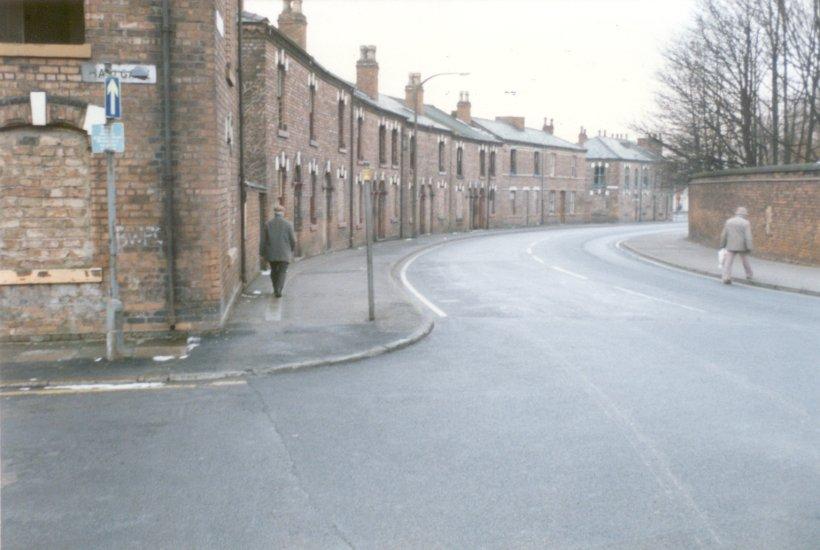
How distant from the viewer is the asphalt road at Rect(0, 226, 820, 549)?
511 centimetres

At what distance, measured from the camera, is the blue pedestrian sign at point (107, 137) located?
9.77 m

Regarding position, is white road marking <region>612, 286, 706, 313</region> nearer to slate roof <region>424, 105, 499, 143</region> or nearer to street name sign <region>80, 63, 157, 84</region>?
street name sign <region>80, 63, 157, 84</region>

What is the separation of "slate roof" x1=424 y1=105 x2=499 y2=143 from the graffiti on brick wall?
144 ft

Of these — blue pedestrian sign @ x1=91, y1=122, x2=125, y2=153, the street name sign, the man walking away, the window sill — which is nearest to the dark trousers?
the street name sign

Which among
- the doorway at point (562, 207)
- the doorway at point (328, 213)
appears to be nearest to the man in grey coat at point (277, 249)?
the doorway at point (328, 213)

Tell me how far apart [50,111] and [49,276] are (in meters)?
2.26

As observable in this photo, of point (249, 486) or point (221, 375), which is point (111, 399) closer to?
point (221, 375)

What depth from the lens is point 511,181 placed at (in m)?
66.4

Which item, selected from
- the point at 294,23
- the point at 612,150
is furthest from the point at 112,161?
the point at 612,150

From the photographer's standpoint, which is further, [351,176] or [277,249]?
[351,176]

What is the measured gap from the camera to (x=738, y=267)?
81.9ft

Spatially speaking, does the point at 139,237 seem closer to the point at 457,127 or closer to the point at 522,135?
the point at 457,127

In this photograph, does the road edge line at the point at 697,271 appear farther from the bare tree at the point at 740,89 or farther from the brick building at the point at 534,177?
the brick building at the point at 534,177

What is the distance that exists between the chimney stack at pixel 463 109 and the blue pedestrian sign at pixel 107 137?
56052 mm
